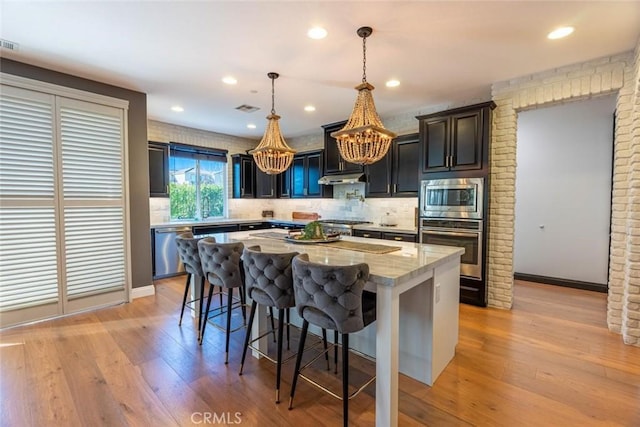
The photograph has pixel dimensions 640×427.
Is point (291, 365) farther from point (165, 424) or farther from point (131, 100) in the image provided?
point (131, 100)

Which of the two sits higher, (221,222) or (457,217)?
(457,217)

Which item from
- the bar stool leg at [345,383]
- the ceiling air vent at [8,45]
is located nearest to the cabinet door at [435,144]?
the bar stool leg at [345,383]

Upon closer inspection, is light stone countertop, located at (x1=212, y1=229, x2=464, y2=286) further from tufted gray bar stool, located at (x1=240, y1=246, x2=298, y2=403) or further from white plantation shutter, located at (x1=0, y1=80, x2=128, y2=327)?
white plantation shutter, located at (x1=0, y1=80, x2=128, y2=327)

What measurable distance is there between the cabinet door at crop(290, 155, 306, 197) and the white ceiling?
2.34m

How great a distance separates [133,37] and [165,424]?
121 inches

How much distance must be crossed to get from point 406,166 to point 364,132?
260 centimetres

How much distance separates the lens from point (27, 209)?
10.5 feet

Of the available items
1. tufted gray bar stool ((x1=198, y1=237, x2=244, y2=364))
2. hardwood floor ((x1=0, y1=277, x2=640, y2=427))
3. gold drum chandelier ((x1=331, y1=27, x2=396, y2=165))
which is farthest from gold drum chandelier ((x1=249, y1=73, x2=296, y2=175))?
hardwood floor ((x1=0, y1=277, x2=640, y2=427))

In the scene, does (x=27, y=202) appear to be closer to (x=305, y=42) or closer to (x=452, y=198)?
(x=305, y=42)

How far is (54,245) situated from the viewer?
11.1ft

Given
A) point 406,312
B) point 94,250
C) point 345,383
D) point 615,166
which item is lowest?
point 345,383

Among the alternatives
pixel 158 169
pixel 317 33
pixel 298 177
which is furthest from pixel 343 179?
pixel 158 169

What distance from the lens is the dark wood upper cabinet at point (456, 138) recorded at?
375 cm

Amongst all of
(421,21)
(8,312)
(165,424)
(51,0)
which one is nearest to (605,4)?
(421,21)
